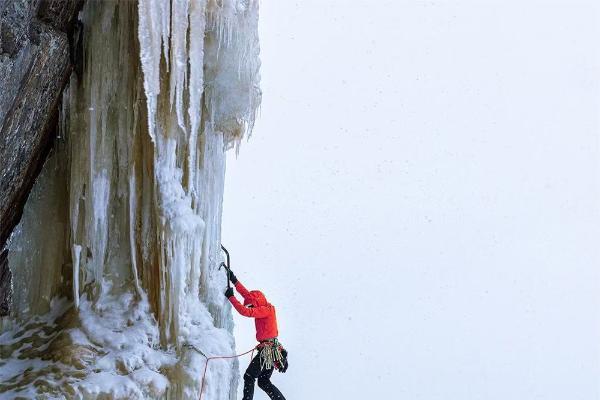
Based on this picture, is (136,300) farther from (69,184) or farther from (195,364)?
(69,184)

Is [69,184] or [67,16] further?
[69,184]

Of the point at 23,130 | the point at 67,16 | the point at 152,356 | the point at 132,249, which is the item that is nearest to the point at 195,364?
the point at 152,356

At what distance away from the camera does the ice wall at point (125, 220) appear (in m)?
5.20

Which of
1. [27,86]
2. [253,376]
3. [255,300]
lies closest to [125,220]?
[27,86]

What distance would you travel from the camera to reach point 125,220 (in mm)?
5602

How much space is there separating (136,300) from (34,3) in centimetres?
231

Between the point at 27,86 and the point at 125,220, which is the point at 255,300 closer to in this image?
the point at 125,220

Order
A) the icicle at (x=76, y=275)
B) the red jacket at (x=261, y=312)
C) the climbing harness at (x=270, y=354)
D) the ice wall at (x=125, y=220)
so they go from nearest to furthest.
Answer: the ice wall at (x=125, y=220), the icicle at (x=76, y=275), the red jacket at (x=261, y=312), the climbing harness at (x=270, y=354)

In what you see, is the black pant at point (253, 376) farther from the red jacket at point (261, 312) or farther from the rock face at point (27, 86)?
the rock face at point (27, 86)

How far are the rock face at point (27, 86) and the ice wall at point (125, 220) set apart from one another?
14 centimetres

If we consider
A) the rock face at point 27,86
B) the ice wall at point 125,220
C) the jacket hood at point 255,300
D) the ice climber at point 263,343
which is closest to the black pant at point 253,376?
the ice climber at point 263,343

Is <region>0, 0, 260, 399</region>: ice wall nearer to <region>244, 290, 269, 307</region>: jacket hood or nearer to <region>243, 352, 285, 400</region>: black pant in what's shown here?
<region>244, 290, 269, 307</region>: jacket hood

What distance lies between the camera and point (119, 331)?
5402 mm

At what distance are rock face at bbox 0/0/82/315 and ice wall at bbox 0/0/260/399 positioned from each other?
0.14m
